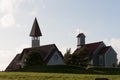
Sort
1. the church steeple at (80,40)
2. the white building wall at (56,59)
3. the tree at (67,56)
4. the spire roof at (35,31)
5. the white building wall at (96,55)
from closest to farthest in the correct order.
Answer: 1. the white building wall at (56,59)
2. the tree at (67,56)
3. the white building wall at (96,55)
4. the spire roof at (35,31)
5. the church steeple at (80,40)

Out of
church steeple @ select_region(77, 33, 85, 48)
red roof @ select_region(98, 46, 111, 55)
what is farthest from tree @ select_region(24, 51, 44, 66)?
church steeple @ select_region(77, 33, 85, 48)

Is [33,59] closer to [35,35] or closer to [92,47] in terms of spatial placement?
[35,35]

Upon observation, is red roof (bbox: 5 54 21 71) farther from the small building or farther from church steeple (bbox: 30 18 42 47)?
the small building

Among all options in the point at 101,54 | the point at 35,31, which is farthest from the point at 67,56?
the point at 35,31

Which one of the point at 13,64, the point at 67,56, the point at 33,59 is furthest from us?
the point at 13,64

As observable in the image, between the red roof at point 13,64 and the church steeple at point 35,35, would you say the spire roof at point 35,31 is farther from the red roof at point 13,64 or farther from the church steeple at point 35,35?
the red roof at point 13,64

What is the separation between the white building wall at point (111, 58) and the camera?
295 ft

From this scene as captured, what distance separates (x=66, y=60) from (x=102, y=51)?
9571 millimetres

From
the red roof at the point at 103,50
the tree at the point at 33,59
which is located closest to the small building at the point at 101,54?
the red roof at the point at 103,50

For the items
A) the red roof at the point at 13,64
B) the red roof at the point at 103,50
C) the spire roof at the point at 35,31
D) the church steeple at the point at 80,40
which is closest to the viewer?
the red roof at the point at 103,50

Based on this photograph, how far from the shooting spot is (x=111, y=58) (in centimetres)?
9062

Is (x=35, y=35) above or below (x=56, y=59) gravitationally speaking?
above

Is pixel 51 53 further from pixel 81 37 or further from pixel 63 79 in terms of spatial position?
pixel 63 79

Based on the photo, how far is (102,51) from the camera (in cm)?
9081
